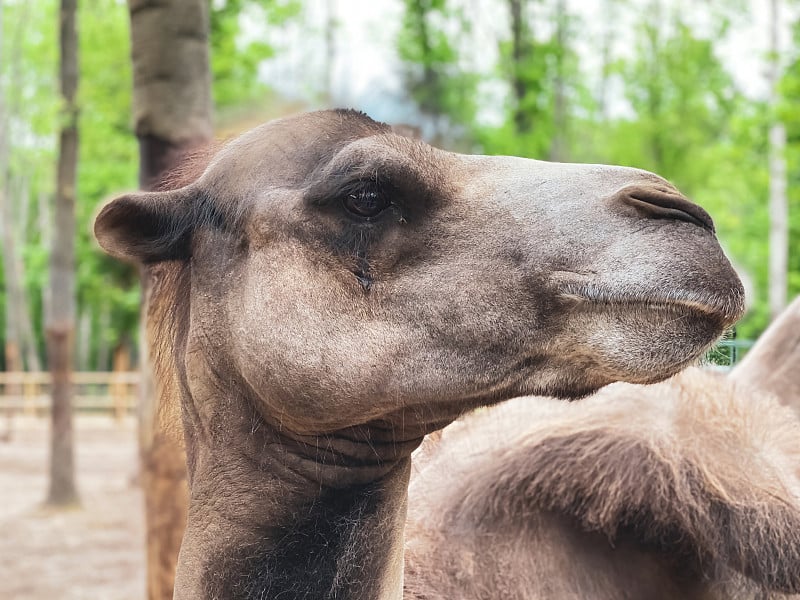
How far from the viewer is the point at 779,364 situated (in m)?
4.13

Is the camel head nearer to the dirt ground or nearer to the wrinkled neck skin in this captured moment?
the wrinkled neck skin

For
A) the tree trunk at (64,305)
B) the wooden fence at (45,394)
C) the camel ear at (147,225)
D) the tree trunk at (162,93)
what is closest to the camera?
the camel ear at (147,225)

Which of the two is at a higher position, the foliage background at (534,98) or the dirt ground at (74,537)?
the foliage background at (534,98)

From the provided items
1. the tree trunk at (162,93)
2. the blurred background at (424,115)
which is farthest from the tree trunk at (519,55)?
the tree trunk at (162,93)

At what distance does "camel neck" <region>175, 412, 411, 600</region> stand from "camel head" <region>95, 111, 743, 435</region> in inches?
5.2

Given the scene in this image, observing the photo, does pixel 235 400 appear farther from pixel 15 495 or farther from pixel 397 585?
pixel 15 495

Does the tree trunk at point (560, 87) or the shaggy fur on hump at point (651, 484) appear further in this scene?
the tree trunk at point (560, 87)

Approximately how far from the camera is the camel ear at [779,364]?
159 inches

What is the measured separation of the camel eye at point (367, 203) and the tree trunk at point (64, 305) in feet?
31.8

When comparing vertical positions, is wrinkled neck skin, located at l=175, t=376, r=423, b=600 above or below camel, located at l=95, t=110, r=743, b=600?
below

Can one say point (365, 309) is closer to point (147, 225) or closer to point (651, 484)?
point (147, 225)

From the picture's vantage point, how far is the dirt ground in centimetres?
875

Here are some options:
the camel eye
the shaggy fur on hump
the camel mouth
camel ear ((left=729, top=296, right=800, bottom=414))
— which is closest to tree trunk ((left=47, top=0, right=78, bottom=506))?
camel ear ((left=729, top=296, right=800, bottom=414))

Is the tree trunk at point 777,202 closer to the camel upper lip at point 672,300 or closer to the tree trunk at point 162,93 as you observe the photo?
the tree trunk at point 162,93
